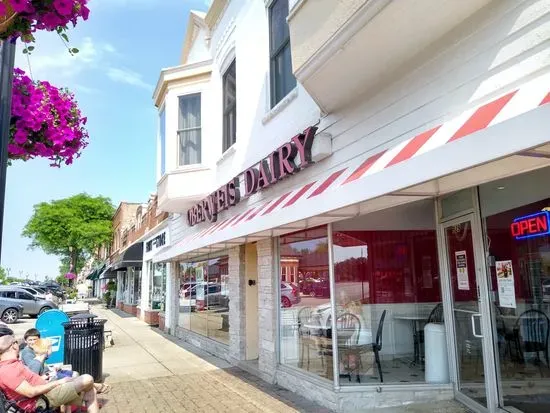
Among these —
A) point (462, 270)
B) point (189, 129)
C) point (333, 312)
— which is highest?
point (189, 129)

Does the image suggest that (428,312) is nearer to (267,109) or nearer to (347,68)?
(347,68)

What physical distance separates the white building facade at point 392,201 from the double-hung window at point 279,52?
37 millimetres

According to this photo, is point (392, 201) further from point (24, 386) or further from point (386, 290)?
point (24, 386)

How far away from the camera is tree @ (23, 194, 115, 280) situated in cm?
5250

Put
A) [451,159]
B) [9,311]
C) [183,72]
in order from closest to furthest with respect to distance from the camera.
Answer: [451,159]
[183,72]
[9,311]

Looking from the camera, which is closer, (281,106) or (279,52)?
(281,106)

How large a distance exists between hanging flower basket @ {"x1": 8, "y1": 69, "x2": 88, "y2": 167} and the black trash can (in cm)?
427

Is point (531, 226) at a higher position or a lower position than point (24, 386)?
higher

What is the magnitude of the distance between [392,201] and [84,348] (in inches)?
204

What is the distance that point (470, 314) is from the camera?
223 inches

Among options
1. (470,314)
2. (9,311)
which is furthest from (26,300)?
(470,314)

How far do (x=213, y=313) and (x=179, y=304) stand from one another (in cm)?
379

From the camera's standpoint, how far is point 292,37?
6.23 metres

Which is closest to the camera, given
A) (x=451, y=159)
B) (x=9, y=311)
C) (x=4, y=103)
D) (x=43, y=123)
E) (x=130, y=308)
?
(x=4, y=103)
